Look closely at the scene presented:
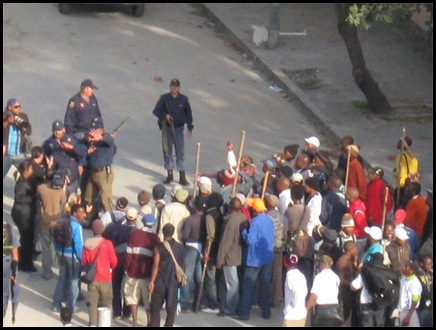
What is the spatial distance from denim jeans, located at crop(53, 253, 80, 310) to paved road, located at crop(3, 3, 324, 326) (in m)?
2.85

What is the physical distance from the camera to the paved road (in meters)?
21.3

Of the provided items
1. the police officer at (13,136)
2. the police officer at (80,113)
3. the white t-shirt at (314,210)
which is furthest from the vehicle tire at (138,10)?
the white t-shirt at (314,210)

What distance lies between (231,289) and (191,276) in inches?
19.4

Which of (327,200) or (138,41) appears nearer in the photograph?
(327,200)

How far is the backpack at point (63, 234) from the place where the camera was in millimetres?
15664

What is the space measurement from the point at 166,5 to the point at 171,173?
361 inches

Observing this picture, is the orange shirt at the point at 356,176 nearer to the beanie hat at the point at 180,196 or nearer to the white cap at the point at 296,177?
the white cap at the point at 296,177

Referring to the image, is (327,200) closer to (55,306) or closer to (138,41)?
(55,306)

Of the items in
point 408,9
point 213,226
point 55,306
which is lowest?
point 55,306

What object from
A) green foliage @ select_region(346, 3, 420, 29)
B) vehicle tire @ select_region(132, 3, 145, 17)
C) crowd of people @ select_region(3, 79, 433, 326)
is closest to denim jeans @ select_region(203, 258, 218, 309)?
crowd of people @ select_region(3, 79, 433, 326)

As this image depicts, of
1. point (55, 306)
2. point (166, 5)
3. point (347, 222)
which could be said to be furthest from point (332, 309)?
point (166, 5)

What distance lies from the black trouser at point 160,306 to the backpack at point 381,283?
2201mm

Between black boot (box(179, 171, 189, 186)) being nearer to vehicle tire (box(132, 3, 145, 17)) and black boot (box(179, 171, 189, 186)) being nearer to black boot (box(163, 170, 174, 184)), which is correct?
black boot (box(163, 170, 174, 184))

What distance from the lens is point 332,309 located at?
14.9 metres
